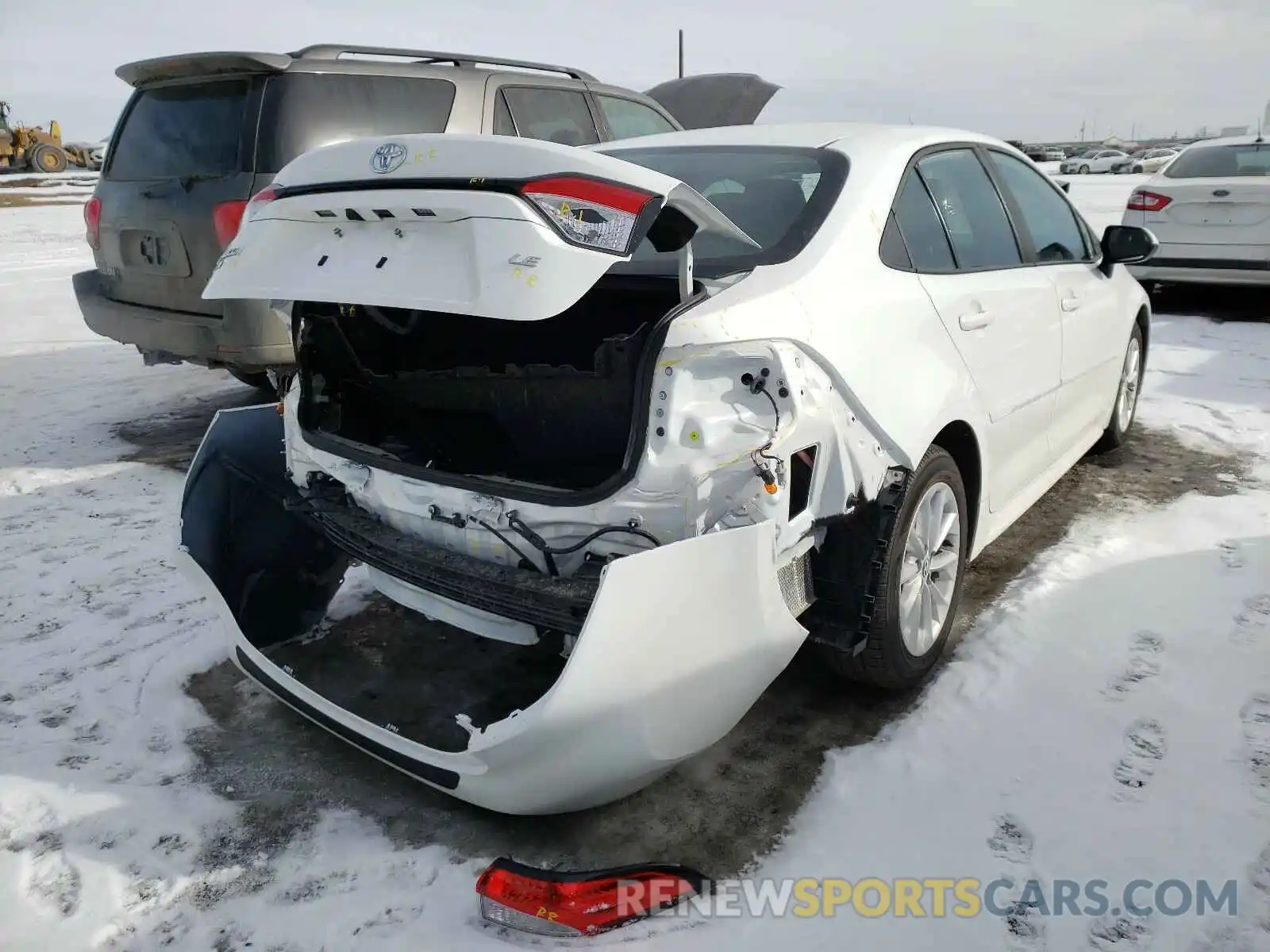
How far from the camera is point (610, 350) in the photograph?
240cm

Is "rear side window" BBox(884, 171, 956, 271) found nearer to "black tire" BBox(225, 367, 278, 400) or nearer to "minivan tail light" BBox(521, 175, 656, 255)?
"minivan tail light" BBox(521, 175, 656, 255)

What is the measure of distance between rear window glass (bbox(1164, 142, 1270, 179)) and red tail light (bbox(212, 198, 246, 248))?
26.1ft

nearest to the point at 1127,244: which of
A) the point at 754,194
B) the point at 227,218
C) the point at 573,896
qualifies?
the point at 754,194

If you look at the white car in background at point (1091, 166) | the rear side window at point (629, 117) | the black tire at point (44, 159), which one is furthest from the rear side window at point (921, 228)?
the white car in background at point (1091, 166)

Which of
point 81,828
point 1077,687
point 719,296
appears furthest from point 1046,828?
point 81,828

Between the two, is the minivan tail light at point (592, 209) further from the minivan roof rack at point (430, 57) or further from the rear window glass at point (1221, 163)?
the rear window glass at point (1221, 163)

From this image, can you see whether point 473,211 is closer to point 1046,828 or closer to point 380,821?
point 380,821

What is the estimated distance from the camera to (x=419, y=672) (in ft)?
9.78

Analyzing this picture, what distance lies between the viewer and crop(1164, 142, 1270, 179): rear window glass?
27.2 ft

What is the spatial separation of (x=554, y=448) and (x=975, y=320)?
1.36 metres

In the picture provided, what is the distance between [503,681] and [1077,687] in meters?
1.75

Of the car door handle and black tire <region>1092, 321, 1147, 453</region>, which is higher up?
the car door handle

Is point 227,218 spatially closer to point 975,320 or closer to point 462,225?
point 462,225

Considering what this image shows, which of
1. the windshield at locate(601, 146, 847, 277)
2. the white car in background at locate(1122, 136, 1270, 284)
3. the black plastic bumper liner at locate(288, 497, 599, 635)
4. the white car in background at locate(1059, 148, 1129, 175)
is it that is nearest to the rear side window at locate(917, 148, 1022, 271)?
the windshield at locate(601, 146, 847, 277)
